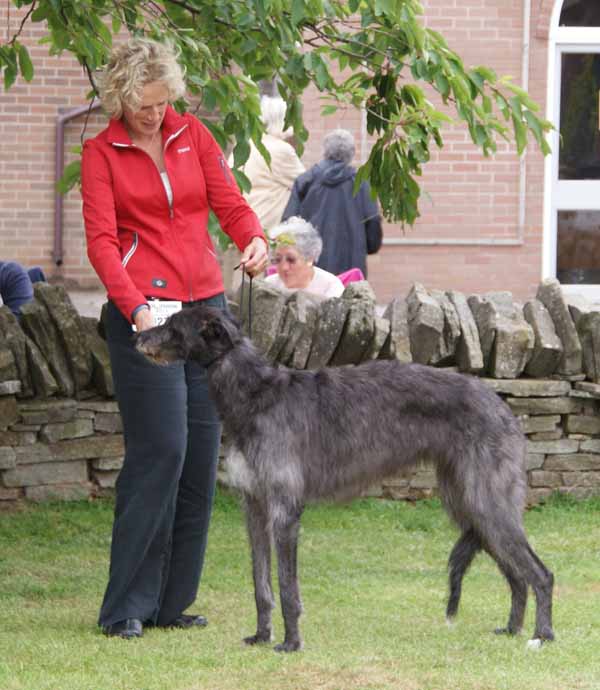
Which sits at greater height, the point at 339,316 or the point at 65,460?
the point at 339,316

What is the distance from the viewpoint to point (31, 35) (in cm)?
1555

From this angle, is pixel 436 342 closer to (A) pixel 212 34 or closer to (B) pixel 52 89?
(A) pixel 212 34

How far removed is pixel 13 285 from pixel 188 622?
3.80 meters

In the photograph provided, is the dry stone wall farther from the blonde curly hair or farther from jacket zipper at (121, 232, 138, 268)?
the blonde curly hair

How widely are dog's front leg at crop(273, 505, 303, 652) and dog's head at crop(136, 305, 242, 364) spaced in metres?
0.65

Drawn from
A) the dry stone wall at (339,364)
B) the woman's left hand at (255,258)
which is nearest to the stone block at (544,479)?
the dry stone wall at (339,364)

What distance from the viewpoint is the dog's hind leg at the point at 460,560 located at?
5738 millimetres

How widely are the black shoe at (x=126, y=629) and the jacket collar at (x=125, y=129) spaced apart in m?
1.88

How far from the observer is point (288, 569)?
17.6 ft

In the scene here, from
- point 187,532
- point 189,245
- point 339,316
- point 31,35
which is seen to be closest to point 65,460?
point 339,316

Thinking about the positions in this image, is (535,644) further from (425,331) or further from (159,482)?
(425,331)

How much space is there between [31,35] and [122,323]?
10.7 metres

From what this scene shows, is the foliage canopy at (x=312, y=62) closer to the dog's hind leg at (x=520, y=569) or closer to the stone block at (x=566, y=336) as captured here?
the stone block at (x=566, y=336)

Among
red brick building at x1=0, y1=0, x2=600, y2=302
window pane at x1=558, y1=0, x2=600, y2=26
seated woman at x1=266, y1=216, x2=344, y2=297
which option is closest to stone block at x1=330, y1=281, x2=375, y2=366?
seated woman at x1=266, y1=216, x2=344, y2=297
